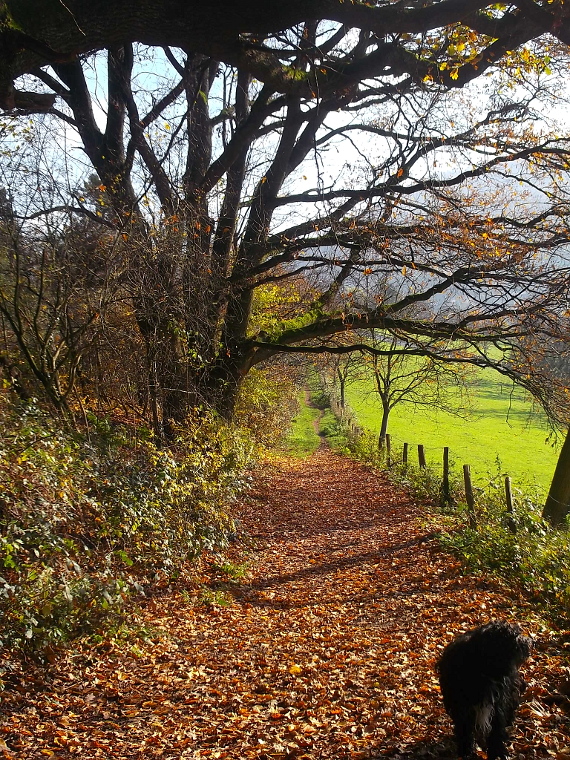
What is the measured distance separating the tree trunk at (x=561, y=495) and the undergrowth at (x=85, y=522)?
6362 mm

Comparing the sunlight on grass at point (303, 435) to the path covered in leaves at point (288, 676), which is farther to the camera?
the sunlight on grass at point (303, 435)

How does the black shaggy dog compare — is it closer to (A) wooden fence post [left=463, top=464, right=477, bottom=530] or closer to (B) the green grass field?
(A) wooden fence post [left=463, top=464, right=477, bottom=530]

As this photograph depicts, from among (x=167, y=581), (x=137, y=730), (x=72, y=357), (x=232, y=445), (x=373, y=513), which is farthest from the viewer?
(x=373, y=513)

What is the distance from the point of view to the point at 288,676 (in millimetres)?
5000

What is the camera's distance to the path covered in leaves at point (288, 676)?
3717 mm

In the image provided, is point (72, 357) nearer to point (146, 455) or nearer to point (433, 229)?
point (146, 455)

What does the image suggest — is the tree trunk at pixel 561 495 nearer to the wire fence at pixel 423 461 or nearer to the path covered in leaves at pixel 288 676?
the wire fence at pixel 423 461

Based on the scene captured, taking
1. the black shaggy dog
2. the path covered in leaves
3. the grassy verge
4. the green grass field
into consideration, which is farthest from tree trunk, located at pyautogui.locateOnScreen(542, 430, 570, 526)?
the green grass field

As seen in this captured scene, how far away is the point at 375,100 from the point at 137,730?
457 inches

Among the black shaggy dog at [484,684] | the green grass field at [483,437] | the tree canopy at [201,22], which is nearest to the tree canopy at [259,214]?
the tree canopy at [201,22]

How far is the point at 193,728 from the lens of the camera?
13.1 ft

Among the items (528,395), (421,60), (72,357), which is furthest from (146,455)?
(528,395)

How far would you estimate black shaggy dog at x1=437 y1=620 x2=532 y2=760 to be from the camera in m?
3.50

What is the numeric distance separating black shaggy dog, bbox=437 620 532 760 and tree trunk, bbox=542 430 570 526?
6.74m
